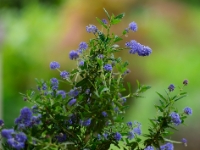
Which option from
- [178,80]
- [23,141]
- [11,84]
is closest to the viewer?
[23,141]

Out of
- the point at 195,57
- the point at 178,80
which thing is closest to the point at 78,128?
the point at 178,80

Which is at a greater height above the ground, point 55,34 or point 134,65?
point 55,34

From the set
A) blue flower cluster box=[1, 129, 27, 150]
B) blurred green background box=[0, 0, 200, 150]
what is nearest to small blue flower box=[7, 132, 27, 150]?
blue flower cluster box=[1, 129, 27, 150]

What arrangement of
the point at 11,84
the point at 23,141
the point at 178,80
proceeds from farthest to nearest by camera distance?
1. the point at 11,84
2. the point at 178,80
3. the point at 23,141

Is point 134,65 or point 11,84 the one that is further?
point 11,84

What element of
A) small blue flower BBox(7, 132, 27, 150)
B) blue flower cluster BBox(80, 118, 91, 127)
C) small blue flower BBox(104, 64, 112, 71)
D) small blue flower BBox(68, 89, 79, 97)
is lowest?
small blue flower BBox(7, 132, 27, 150)

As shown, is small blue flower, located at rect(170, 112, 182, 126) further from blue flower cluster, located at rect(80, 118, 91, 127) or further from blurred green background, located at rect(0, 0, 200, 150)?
blurred green background, located at rect(0, 0, 200, 150)

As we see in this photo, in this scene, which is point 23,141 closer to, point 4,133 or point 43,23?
point 4,133

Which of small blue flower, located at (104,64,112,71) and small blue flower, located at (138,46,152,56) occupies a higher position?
small blue flower, located at (138,46,152,56)

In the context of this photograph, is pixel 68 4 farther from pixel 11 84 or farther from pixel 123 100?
pixel 123 100

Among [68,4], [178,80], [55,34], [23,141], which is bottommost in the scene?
[23,141]
